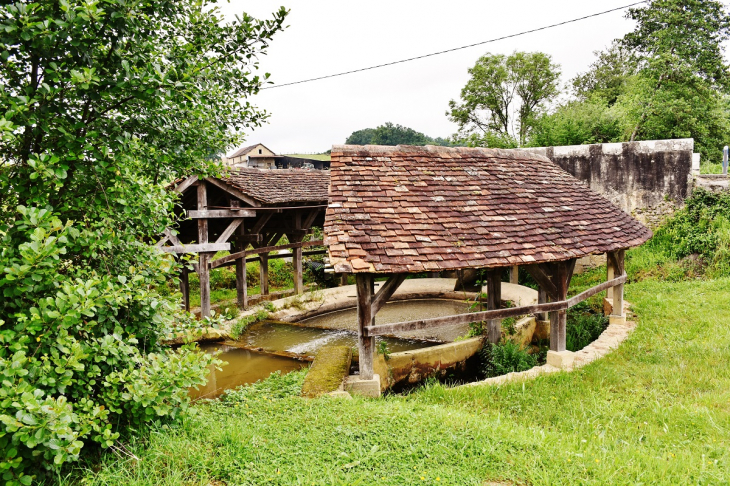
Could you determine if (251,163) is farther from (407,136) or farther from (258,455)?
(258,455)

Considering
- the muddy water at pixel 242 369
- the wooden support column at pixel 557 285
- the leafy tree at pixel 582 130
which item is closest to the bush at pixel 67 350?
the muddy water at pixel 242 369

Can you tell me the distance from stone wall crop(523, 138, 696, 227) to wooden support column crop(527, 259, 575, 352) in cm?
812

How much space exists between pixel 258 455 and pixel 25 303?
1.95 meters

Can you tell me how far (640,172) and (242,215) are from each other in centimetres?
1187

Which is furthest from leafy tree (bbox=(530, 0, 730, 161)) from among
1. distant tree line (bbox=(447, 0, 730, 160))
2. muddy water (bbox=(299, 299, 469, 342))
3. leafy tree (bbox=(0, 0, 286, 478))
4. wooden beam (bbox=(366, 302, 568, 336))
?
leafy tree (bbox=(0, 0, 286, 478))

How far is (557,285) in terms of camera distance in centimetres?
671

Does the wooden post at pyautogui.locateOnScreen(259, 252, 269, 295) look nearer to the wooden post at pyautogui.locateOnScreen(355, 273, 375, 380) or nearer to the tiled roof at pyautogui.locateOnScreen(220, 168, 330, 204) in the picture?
the tiled roof at pyautogui.locateOnScreen(220, 168, 330, 204)

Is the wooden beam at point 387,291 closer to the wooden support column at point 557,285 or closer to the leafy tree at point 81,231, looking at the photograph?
the wooden support column at point 557,285

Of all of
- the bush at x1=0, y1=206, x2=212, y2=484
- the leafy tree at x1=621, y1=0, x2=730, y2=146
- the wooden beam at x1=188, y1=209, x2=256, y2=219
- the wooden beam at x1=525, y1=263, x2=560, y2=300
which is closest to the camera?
the bush at x1=0, y1=206, x2=212, y2=484

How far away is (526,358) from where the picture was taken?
7.35 meters

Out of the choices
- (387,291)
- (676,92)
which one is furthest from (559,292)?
(676,92)

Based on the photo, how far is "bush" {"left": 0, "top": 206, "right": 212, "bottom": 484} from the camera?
7.26ft

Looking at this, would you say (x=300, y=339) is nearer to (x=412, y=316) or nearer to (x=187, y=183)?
(x=412, y=316)

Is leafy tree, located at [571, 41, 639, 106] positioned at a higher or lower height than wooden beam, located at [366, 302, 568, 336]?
higher
